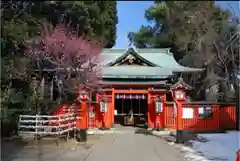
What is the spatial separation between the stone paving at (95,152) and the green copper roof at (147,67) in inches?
315

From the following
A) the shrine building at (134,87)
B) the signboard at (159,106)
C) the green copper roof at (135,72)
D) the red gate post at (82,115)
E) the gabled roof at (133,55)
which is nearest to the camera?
the red gate post at (82,115)

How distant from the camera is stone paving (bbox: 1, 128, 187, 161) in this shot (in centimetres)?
1185

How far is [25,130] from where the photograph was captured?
1583cm

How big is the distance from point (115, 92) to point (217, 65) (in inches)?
362

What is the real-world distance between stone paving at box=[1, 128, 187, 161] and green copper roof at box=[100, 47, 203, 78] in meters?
8.01

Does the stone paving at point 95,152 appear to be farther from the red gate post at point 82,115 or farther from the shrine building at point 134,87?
the shrine building at point 134,87

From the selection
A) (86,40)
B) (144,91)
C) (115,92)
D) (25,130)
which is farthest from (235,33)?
(25,130)

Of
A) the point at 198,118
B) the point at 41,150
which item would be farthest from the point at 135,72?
the point at 41,150

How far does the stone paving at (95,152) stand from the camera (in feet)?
38.9

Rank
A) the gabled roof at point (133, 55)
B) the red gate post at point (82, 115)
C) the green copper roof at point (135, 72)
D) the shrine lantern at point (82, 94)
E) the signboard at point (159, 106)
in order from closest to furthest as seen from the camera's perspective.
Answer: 1. the red gate post at point (82, 115)
2. the shrine lantern at point (82, 94)
3. the signboard at point (159, 106)
4. the green copper roof at point (135, 72)
5. the gabled roof at point (133, 55)

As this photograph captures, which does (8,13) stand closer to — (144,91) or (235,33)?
(144,91)

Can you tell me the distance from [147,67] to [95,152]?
1303cm

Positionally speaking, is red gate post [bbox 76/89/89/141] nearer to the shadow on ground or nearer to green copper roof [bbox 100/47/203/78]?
the shadow on ground

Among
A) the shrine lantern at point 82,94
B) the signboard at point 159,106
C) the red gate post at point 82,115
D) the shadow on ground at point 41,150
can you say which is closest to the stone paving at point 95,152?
the shadow on ground at point 41,150
